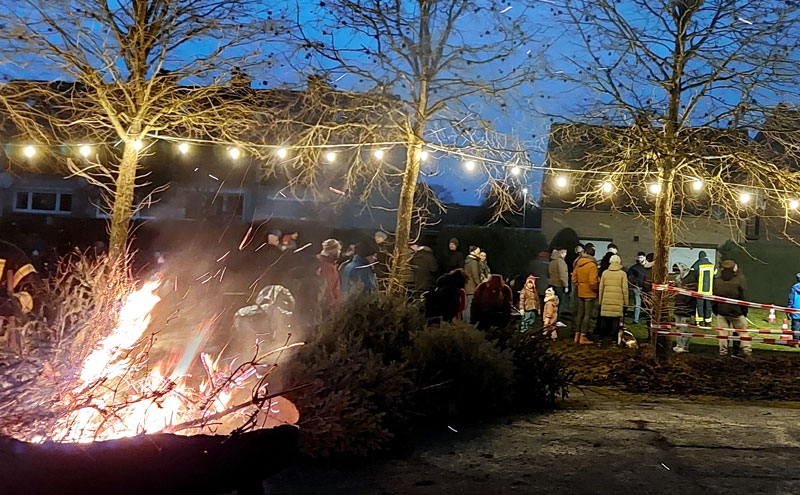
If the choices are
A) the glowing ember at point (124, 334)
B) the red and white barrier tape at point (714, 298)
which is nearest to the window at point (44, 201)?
the red and white barrier tape at point (714, 298)

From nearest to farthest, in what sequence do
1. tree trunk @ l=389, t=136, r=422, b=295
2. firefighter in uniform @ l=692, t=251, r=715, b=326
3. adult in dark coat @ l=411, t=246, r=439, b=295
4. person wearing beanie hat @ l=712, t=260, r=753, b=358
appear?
tree trunk @ l=389, t=136, r=422, b=295
person wearing beanie hat @ l=712, t=260, r=753, b=358
adult in dark coat @ l=411, t=246, r=439, b=295
firefighter in uniform @ l=692, t=251, r=715, b=326

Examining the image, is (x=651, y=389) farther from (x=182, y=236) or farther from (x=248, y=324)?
(x=182, y=236)

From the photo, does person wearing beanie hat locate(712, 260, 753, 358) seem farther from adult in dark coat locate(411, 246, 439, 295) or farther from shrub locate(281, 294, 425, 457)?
shrub locate(281, 294, 425, 457)

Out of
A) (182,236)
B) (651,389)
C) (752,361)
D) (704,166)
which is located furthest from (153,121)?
(182,236)

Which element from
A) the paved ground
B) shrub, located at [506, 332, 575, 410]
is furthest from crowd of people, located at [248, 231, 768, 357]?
the paved ground

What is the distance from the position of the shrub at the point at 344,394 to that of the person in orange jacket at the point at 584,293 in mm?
7270

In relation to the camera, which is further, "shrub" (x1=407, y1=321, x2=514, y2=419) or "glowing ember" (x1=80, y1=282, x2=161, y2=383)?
"shrub" (x1=407, y1=321, x2=514, y2=419)

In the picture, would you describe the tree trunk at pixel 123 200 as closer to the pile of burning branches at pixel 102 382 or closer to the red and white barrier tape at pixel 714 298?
the pile of burning branches at pixel 102 382

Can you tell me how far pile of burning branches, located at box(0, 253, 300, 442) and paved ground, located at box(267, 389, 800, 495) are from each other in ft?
3.06

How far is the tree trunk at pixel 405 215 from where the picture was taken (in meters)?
10.3

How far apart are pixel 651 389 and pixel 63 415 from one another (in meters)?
7.57

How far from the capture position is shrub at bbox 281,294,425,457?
4977mm

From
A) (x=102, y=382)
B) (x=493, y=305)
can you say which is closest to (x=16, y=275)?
(x=102, y=382)

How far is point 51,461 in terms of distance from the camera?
3.36m
